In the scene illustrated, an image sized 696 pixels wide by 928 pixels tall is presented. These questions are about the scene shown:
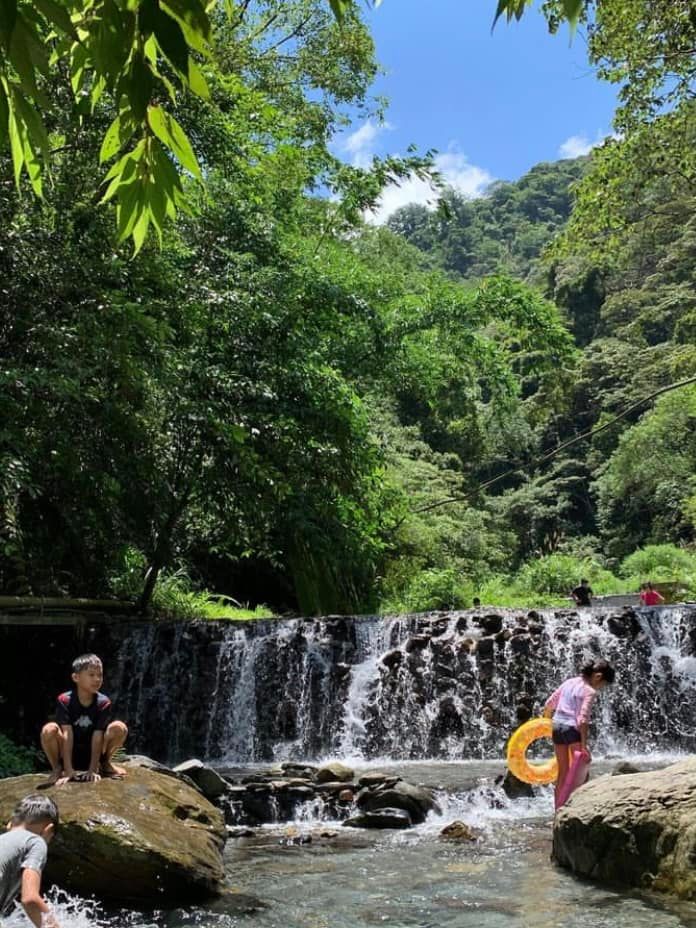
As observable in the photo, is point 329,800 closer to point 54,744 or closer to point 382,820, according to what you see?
point 382,820

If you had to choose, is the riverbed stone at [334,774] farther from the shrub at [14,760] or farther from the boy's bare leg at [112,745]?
the boy's bare leg at [112,745]

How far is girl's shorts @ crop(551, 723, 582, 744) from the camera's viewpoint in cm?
741

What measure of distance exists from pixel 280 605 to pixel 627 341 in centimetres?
3114

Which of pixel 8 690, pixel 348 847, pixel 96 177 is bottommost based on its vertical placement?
pixel 348 847

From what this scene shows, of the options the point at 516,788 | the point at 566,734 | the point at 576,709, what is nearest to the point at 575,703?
the point at 576,709

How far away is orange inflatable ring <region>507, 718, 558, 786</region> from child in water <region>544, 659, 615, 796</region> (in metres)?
0.97

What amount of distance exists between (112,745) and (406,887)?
2.40 metres

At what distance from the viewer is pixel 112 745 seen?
692cm

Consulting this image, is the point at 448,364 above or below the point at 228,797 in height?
above

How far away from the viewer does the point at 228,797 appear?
31.7ft

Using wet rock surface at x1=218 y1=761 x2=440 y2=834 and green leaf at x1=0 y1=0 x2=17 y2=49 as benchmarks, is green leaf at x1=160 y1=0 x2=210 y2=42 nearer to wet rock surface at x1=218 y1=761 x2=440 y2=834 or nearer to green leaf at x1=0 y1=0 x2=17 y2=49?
green leaf at x1=0 y1=0 x2=17 y2=49

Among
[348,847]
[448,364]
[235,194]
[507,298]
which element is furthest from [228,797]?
[507,298]

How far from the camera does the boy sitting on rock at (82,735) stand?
264 inches

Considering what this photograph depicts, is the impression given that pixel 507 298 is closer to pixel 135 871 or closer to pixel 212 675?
pixel 212 675
